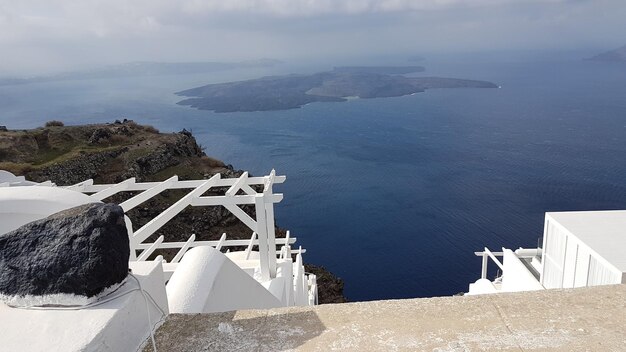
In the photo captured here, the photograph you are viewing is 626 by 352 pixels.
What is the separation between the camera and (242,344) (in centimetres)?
311

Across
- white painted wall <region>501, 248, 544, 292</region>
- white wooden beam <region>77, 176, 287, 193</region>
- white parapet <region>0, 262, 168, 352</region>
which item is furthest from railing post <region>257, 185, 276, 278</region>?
white painted wall <region>501, 248, 544, 292</region>

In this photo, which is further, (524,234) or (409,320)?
(524,234)

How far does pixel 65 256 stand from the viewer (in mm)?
2943

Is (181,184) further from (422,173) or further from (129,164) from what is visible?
(422,173)

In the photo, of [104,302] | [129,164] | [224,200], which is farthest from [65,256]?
[129,164]

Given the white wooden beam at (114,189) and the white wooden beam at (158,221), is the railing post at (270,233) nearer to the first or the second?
the white wooden beam at (158,221)

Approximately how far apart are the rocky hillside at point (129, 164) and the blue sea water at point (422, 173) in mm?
14625

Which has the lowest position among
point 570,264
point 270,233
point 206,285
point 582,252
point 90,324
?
point 570,264

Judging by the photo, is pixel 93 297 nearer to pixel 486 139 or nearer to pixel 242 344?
pixel 242 344

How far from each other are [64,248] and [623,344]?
3.95 metres

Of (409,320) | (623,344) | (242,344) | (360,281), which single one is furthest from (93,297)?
(360,281)

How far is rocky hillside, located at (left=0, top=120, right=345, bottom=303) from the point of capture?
108 feet

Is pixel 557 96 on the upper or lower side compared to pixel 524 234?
upper

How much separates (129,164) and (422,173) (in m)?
55.7
